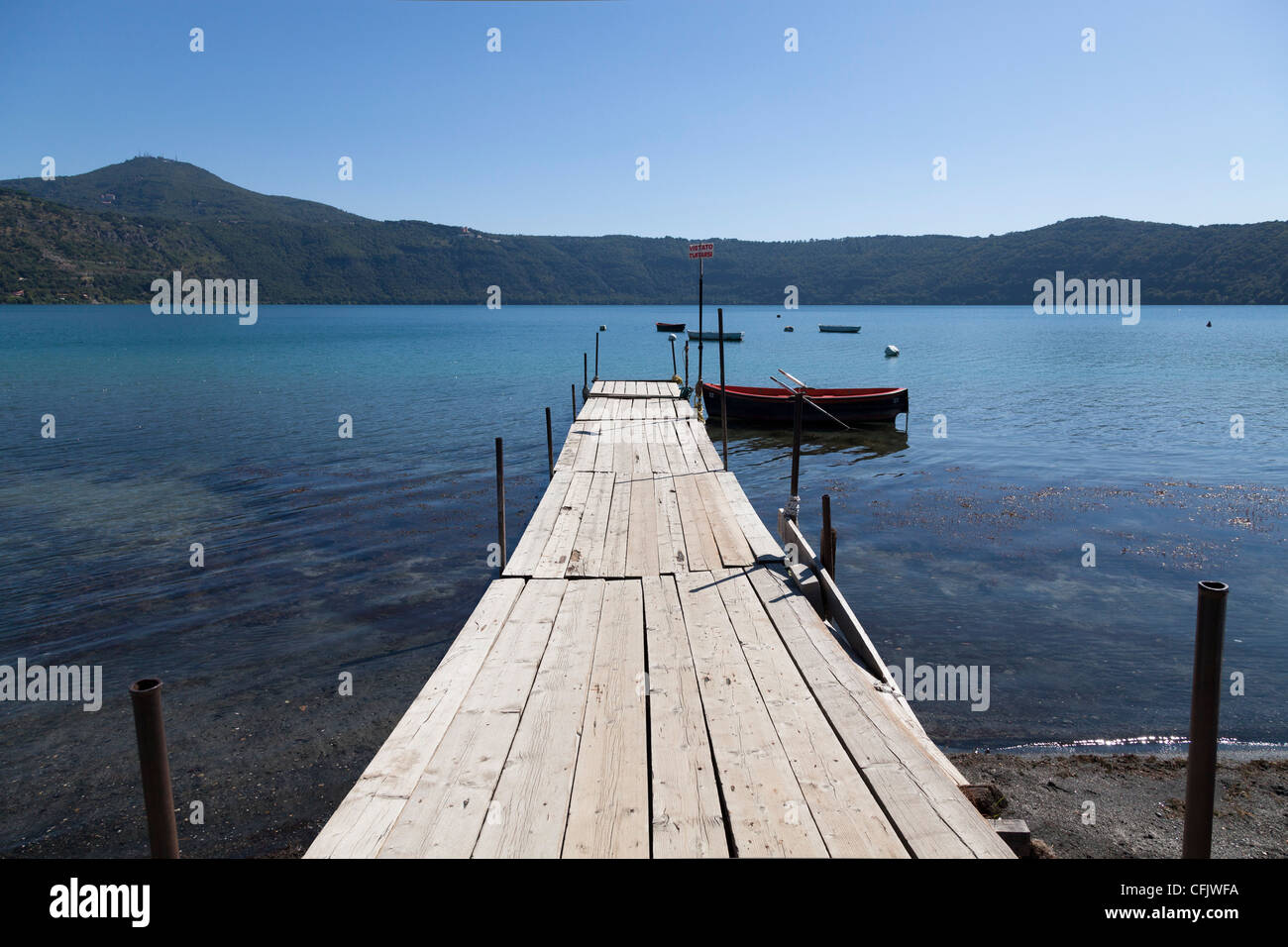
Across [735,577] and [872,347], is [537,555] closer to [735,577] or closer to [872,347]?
[735,577]

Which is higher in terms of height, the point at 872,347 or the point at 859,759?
the point at 872,347

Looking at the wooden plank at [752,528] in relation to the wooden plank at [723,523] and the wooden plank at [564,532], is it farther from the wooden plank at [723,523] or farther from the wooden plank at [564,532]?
the wooden plank at [564,532]

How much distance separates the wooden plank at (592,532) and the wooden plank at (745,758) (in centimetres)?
204

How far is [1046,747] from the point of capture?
804 centimetres

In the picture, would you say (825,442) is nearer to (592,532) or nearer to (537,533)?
(592,532)

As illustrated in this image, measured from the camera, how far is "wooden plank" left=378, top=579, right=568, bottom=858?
3.86m

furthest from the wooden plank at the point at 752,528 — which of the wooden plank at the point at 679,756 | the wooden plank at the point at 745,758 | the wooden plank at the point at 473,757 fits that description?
the wooden plank at the point at 473,757

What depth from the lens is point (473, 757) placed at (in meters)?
4.70

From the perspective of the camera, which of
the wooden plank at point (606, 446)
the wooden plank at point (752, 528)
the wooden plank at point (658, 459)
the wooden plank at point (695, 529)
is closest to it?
the wooden plank at point (695, 529)

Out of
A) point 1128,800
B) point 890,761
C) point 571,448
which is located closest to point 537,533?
point 890,761

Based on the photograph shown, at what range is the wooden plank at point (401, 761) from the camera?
3.82 metres

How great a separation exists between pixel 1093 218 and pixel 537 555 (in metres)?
217

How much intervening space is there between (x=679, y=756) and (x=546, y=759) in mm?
808
